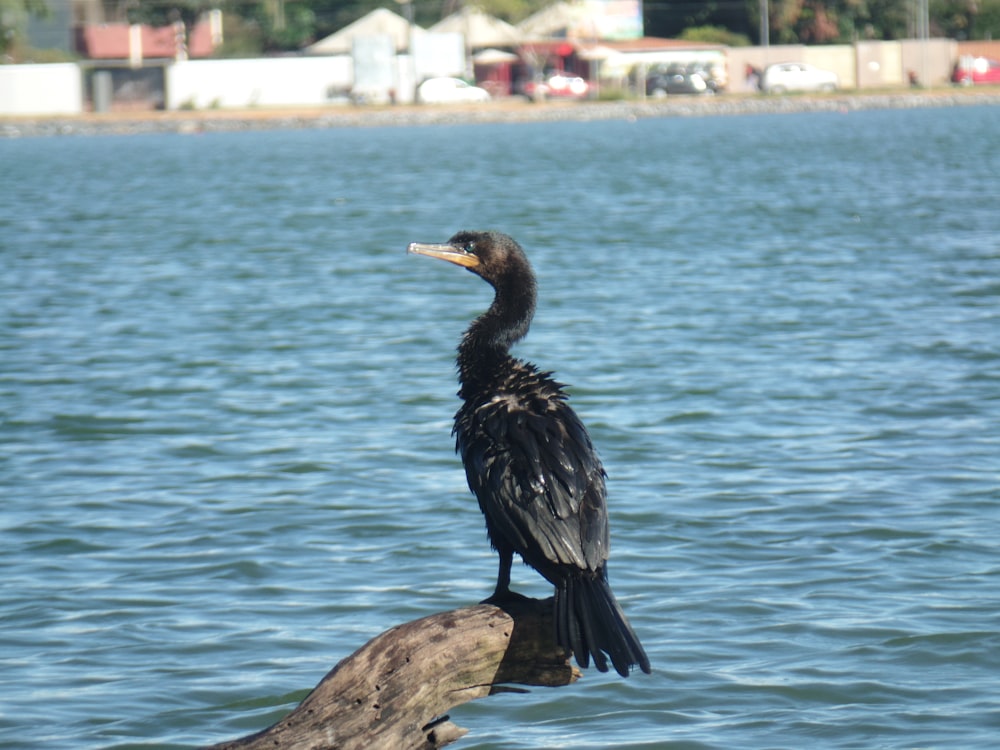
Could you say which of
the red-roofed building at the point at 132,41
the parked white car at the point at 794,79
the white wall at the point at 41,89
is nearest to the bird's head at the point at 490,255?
the white wall at the point at 41,89

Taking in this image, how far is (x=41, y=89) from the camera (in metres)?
76.0

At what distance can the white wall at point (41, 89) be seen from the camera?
7506cm

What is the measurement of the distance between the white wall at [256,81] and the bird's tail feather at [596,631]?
74.6 metres

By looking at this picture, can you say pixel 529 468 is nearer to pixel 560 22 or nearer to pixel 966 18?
pixel 560 22

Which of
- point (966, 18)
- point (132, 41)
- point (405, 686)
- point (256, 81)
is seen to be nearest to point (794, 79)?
point (966, 18)

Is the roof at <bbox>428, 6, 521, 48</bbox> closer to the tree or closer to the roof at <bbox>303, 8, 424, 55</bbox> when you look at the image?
the roof at <bbox>303, 8, 424, 55</bbox>

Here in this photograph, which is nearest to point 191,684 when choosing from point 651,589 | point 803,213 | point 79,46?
point 651,589

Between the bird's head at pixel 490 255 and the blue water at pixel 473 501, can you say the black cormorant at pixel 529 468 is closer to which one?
the bird's head at pixel 490 255

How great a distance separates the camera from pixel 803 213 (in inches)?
1182

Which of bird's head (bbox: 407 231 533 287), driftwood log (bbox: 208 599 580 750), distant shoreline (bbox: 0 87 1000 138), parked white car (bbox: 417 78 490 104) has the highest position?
parked white car (bbox: 417 78 490 104)

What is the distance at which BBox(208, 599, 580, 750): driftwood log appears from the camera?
4409 millimetres

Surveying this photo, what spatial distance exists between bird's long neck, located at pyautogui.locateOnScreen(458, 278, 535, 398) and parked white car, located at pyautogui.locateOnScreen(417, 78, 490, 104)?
238ft

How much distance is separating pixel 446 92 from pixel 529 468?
73830 millimetres

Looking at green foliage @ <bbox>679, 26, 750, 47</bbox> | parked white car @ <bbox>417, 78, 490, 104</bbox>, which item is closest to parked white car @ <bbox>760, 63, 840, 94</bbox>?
green foliage @ <bbox>679, 26, 750, 47</bbox>
